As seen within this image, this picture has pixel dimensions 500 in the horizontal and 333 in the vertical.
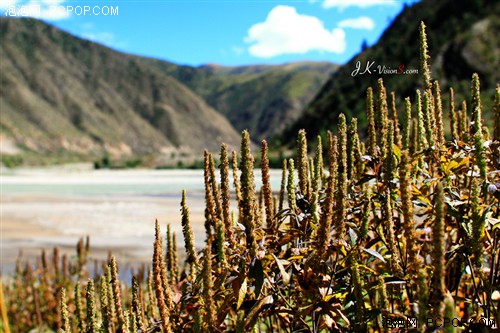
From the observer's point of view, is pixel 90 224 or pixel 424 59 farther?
pixel 90 224

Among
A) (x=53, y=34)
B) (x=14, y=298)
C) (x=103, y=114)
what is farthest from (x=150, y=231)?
(x=53, y=34)

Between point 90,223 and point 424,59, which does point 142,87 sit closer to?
point 90,223

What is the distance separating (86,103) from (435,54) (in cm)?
8141

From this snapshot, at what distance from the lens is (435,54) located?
87.8m

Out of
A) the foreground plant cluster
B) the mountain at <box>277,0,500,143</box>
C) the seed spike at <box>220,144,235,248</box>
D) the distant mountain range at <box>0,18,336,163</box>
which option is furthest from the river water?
the distant mountain range at <box>0,18,336,163</box>

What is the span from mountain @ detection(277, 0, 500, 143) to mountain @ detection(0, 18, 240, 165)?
2475cm

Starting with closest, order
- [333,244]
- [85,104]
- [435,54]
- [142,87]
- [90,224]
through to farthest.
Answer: [333,244] < [90,224] < [435,54] < [85,104] < [142,87]

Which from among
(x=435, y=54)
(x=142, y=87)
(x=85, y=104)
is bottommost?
(x=85, y=104)

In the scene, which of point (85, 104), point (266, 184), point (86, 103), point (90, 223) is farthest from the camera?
point (86, 103)

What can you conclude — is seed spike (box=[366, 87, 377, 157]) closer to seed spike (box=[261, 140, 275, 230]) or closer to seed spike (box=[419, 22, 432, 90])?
seed spike (box=[419, 22, 432, 90])

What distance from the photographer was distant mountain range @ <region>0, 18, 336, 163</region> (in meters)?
114

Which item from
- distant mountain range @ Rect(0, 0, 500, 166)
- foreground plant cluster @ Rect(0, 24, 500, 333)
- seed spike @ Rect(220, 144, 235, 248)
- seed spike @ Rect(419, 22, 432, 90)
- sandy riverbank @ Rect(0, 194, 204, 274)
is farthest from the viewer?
distant mountain range @ Rect(0, 0, 500, 166)

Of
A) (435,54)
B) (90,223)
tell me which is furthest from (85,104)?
(90,223)

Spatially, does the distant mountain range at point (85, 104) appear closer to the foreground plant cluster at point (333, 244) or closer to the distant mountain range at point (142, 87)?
the distant mountain range at point (142, 87)
